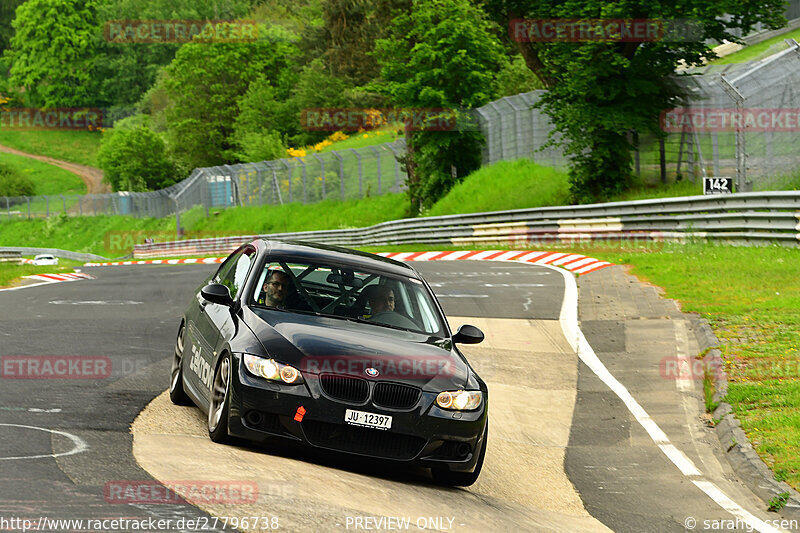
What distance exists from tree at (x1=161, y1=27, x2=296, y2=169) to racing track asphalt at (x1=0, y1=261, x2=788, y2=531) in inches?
3278

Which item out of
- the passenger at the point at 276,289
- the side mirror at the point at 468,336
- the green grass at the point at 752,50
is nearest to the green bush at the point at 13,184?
the green grass at the point at 752,50

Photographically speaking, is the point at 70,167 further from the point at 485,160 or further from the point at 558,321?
the point at 558,321

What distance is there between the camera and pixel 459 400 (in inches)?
288

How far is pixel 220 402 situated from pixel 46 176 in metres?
131

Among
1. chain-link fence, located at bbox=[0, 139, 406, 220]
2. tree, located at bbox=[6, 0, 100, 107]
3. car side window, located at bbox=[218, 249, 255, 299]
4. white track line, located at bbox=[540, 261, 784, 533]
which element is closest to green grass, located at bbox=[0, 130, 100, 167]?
tree, located at bbox=[6, 0, 100, 107]

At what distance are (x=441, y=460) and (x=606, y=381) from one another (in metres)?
4.81

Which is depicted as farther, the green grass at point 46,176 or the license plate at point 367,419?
the green grass at point 46,176

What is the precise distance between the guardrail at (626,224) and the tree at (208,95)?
59760 millimetres

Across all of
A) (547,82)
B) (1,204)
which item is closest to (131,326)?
(547,82)

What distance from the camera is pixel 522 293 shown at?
18.4 metres

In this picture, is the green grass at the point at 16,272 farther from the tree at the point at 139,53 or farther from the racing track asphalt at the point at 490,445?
the tree at the point at 139,53

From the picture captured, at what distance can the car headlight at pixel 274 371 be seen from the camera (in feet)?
23.0

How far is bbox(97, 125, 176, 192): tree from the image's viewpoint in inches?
3755

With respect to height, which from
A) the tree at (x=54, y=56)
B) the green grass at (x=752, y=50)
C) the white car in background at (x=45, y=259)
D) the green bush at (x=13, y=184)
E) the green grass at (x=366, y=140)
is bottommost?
the white car in background at (x=45, y=259)
